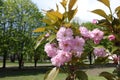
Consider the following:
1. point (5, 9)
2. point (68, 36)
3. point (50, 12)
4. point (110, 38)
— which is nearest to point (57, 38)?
point (68, 36)

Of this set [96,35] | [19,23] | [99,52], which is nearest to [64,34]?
[96,35]

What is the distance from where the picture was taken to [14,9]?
41438mm

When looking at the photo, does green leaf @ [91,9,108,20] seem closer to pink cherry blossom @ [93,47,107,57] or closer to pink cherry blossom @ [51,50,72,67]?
pink cherry blossom @ [93,47,107,57]

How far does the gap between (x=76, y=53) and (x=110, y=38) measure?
45cm

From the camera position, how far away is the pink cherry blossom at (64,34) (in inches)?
78.2

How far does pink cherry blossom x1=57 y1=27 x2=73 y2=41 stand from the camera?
1986mm

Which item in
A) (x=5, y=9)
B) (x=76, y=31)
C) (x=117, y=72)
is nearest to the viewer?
(x=76, y=31)

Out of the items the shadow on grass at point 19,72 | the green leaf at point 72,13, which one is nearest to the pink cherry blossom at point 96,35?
the green leaf at point 72,13

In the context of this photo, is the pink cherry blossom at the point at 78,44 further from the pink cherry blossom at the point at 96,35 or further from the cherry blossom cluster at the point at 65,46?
the pink cherry blossom at the point at 96,35

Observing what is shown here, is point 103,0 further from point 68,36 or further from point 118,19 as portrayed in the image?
point 68,36

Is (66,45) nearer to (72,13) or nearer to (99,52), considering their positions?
(72,13)

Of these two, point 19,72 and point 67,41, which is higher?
point 67,41

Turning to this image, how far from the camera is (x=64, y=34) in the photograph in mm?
1985

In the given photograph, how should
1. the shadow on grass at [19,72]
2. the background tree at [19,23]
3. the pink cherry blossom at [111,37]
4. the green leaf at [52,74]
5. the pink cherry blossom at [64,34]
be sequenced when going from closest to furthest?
the pink cherry blossom at [64,34], the green leaf at [52,74], the pink cherry blossom at [111,37], the shadow on grass at [19,72], the background tree at [19,23]
